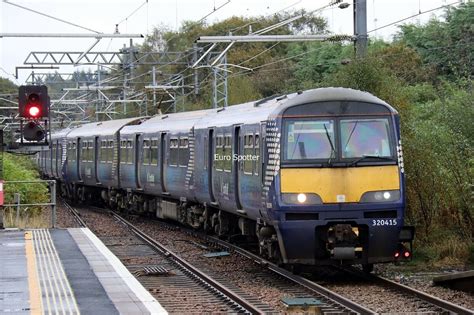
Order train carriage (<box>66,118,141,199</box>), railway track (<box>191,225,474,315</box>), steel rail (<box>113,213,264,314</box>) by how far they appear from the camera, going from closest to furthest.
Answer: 1. railway track (<box>191,225,474,315</box>)
2. steel rail (<box>113,213,264,314</box>)
3. train carriage (<box>66,118,141,199</box>)

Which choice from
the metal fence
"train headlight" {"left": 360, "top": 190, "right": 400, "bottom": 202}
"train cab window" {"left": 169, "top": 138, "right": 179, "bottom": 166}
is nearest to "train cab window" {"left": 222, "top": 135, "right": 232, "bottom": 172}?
"train headlight" {"left": 360, "top": 190, "right": 400, "bottom": 202}

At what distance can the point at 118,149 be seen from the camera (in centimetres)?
3341

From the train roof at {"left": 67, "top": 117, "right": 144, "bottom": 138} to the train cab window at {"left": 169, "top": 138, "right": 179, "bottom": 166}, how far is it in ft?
22.5

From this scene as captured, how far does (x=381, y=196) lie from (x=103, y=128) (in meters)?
22.8

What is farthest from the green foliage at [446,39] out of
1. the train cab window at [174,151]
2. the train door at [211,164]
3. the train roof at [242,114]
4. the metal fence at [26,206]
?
the train door at [211,164]

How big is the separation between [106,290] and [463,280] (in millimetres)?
4949

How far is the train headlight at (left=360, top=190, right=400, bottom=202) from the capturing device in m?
15.0

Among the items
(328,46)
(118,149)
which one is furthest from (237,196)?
(328,46)

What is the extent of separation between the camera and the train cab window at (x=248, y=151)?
1688 centimetres

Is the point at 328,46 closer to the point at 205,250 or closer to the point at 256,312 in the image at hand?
the point at 205,250

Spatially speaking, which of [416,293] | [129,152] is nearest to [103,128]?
[129,152]

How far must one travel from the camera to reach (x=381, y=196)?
15.1m

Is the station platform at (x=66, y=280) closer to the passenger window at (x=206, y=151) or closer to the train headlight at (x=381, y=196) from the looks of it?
the passenger window at (x=206, y=151)

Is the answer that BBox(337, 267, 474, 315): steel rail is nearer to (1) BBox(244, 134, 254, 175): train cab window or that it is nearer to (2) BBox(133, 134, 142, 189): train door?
(1) BBox(244, 134, 254, 175): train cab window
